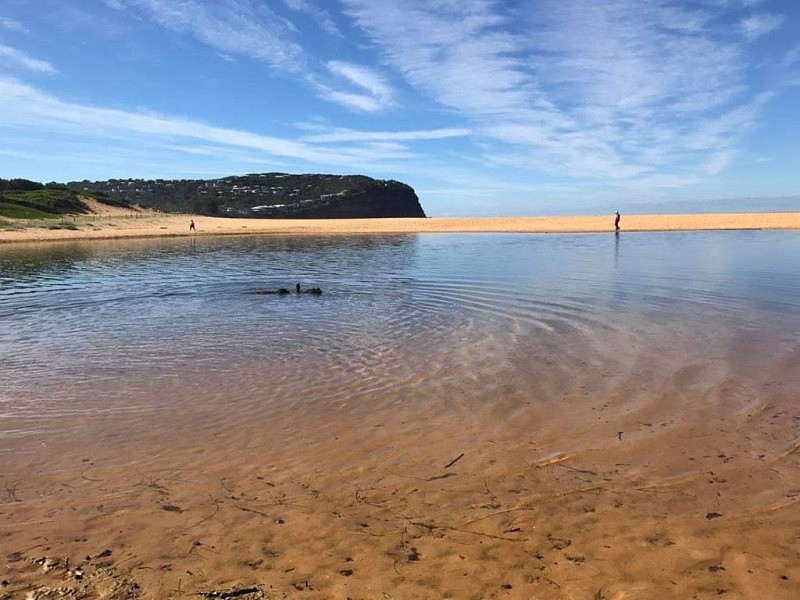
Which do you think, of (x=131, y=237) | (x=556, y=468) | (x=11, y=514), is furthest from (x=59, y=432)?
A: (x=131, y=237)

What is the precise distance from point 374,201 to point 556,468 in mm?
128101

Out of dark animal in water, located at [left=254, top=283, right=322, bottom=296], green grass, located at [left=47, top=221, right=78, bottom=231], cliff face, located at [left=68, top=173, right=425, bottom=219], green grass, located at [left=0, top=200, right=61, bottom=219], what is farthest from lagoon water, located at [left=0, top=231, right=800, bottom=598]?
cliff face, located at [left=68, top=173, right=425, bottom=219]

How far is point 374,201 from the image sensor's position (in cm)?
13062

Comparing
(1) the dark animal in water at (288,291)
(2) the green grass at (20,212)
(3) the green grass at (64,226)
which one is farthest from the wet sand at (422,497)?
(2) the green grass at (20,212)

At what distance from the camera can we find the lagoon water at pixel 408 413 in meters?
4.48

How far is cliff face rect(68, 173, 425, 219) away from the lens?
11812 centimetres

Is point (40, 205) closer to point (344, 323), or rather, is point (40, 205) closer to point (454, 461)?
point (344, 323)

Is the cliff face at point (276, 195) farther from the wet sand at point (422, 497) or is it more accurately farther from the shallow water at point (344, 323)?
the wet sand at point (422, 497)

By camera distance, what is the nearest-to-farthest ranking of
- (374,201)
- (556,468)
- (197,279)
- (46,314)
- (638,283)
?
(556,468)
(46,314)
(638,283)
(197,279)
(374,201)

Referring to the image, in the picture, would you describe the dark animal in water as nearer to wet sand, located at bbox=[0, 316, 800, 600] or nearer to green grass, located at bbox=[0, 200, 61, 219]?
wet sand, located at bbox=[0, 316, 800, 600]

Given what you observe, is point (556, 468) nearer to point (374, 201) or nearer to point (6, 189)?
point (6, 189)

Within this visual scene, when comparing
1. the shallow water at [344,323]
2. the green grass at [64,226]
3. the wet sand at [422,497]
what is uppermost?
the green grass at [64,226]

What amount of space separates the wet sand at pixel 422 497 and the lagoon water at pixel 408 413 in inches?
1.3

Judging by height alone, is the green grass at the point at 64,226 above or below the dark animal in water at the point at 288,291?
above
